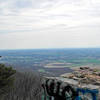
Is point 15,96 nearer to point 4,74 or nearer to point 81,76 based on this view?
point 4,74

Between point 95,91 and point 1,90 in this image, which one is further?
point 1,90

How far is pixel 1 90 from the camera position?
83.1 feet

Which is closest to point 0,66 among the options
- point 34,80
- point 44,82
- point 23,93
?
point 44,82

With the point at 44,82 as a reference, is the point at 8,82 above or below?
below

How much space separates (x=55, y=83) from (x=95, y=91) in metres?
1.40

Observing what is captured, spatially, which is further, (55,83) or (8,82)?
(8,82)

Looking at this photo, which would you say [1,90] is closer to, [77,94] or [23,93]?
[77,94]

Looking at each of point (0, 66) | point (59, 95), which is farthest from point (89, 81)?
point (0, 66)

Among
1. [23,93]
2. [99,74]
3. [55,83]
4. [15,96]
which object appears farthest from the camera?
[23,93]

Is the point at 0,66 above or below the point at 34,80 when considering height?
above

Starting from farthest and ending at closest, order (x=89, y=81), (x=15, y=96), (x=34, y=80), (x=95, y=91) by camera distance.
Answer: (x=34, y=80)
(x=15, y=96)
(x=89, y=81)
(x=95, y=91)

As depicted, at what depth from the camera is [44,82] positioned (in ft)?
20.6

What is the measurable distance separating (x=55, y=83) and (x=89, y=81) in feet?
3.42

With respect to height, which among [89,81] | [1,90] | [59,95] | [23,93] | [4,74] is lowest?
[23,93]
